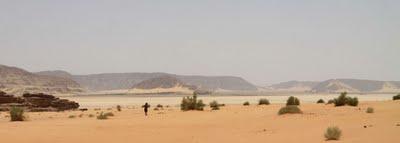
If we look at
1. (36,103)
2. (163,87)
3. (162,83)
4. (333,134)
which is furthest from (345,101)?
(162,83)

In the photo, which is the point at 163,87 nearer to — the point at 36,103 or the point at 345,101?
the point at 36,103

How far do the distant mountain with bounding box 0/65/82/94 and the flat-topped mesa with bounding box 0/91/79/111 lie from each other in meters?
85.4

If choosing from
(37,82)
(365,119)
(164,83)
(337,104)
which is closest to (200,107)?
(337,104)

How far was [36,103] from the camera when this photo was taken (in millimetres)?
50188

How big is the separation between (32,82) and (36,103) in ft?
347

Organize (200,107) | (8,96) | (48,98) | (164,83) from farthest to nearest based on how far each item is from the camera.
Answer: (164,83) → (48,98) → (8,96) → (200,107)

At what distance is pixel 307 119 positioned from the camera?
25.5 metres

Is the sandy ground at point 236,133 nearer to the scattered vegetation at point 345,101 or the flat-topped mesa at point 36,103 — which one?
the scattered vegetation at point 345,101

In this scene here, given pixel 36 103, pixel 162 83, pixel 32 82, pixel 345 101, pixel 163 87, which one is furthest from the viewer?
pixel 162 83

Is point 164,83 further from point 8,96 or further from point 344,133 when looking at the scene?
point 344,133

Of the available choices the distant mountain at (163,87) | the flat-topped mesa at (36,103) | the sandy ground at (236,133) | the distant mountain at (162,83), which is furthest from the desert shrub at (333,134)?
the distant mountain at (162,83)

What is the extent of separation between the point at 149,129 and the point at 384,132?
1066 cm

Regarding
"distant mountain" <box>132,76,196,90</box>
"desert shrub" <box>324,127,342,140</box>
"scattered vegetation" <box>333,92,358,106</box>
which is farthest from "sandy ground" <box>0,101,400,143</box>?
"distant mountain" <box>132,76,196,90</box>

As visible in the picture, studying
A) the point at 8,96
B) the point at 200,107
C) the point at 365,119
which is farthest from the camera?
the point at 8,96
